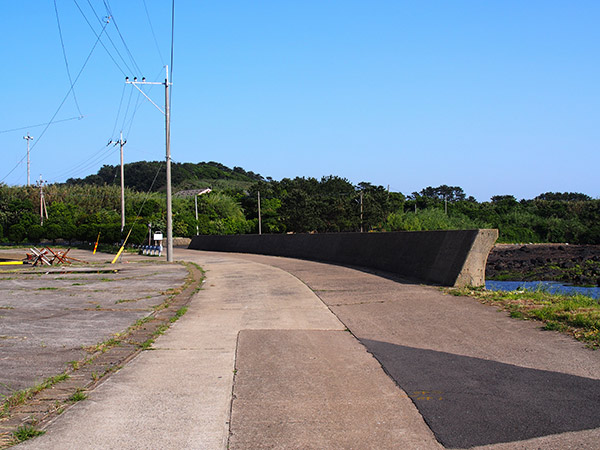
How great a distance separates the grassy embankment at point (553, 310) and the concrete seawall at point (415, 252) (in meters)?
0.82

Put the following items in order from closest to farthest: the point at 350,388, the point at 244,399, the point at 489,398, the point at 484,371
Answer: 1. the point at 489,398
2. the point at 244,399
3. the point at 350,388
4. the point at 484,371

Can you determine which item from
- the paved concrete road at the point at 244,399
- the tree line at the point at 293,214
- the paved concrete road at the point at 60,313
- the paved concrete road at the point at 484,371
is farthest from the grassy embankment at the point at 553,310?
the tree line at the point at 293,214

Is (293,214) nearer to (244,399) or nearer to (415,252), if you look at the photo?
(415,252)

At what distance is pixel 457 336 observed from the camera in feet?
28.2

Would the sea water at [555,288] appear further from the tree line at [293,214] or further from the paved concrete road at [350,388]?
the tree line at [293,214]

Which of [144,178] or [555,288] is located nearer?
[555,288]

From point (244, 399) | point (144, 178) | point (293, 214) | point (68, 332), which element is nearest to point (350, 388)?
point (244, 399)

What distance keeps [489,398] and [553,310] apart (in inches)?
195

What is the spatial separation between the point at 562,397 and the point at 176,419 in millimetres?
3460

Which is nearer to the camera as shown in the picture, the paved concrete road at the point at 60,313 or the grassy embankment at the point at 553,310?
the paved concrete road at the point at 60,313

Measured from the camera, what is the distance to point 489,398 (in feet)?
18.2

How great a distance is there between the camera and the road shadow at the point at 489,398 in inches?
185

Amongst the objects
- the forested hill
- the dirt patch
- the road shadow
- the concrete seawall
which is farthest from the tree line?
the forested hill

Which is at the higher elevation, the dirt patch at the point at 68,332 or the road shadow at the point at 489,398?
the dirt patch at the point at 68,332
